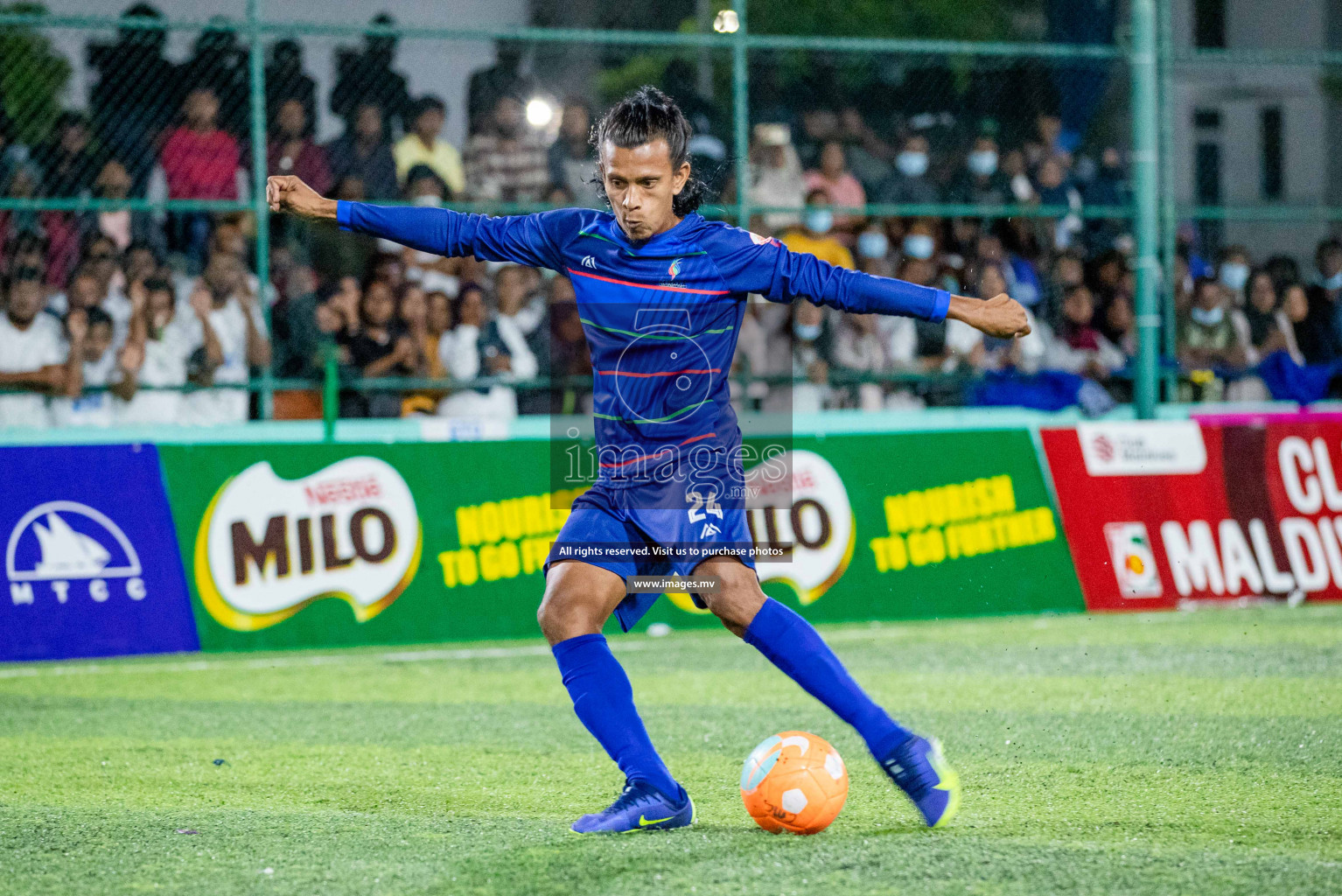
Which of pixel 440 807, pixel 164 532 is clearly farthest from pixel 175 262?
pixel 440 807

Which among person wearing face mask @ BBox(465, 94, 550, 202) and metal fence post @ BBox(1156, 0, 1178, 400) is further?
metal fence post @ BBox(1156, 0, 1178, 400)

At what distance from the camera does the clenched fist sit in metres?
4.63

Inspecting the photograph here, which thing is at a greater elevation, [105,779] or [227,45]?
[227,45]

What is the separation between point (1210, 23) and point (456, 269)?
15.3m

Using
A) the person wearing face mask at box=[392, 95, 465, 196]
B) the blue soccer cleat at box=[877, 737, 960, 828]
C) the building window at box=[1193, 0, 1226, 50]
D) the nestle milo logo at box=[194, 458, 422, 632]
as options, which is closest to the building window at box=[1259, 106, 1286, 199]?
the building window at box=[1193, 0, 1226, 50]

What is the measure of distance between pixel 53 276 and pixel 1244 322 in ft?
29.2

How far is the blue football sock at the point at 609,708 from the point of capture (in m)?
4.56

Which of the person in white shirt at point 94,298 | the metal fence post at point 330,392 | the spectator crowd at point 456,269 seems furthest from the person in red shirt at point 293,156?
the person in white shirt at point 94,298

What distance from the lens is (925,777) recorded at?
4.46 meters

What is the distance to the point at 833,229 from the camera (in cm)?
1191

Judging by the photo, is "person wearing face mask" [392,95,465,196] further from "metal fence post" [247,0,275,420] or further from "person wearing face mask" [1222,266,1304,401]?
"person wearing face mask" [1222,266,1304,401]

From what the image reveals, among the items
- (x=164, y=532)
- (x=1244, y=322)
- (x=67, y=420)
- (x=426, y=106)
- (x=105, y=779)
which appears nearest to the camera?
(x=105, y=779)

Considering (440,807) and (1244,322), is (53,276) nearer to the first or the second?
(440,807)

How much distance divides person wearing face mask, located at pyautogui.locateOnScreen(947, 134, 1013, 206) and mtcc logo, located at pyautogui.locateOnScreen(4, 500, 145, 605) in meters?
6.72
